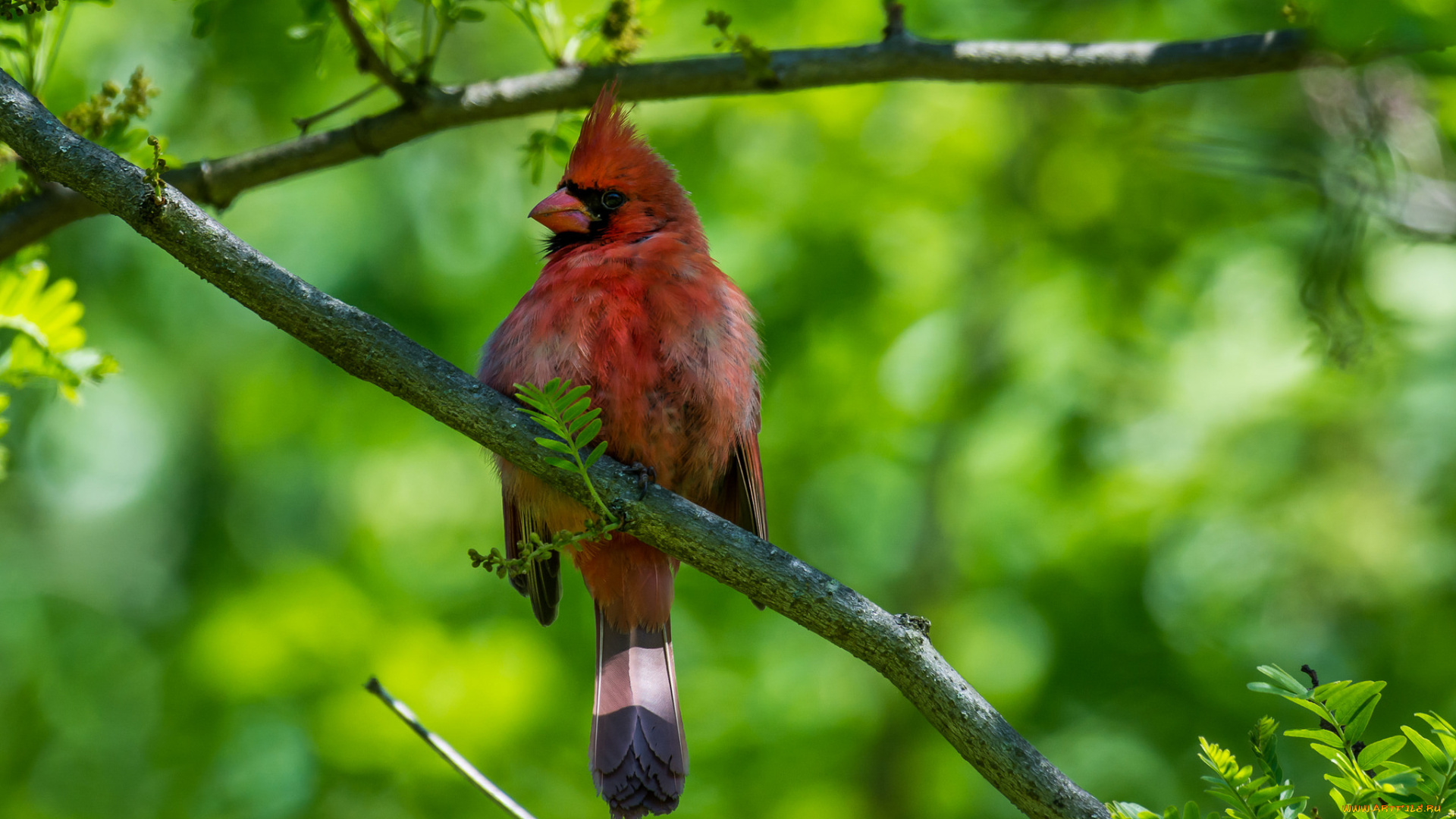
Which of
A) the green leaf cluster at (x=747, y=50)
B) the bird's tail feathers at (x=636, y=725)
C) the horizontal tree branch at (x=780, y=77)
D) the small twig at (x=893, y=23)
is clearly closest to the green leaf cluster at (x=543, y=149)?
the horizontal tree branch at (x=780, y=77)

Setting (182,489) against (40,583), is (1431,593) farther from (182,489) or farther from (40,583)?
(40,583)

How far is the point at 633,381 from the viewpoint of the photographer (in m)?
3.12

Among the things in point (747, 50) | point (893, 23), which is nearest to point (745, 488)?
point (747, 50)

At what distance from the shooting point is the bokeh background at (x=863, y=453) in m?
5.02

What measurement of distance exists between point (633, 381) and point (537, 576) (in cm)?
91

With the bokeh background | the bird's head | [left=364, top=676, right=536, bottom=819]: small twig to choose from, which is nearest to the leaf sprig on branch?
[left=364, top=676, right=536, bottom=819]: small twig

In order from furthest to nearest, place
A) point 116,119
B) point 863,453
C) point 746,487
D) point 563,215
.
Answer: point 863,453, point 563,215, point 746,487, point 116,119

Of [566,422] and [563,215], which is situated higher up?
[563,215]

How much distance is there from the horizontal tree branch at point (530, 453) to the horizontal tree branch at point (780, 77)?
0.83 m

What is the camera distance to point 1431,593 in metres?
5.01

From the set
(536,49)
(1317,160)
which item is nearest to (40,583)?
(536,49)

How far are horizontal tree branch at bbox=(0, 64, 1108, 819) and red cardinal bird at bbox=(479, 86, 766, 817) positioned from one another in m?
0.57

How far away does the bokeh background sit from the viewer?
502 centimetres

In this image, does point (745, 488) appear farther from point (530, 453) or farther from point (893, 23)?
point (893, 23)
